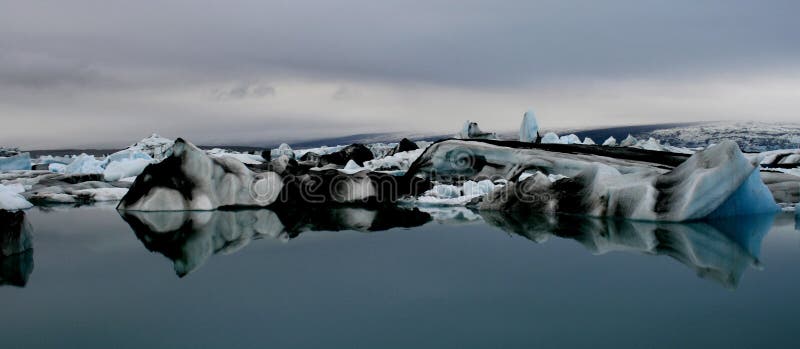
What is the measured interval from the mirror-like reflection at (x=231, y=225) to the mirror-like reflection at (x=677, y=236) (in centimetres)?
137

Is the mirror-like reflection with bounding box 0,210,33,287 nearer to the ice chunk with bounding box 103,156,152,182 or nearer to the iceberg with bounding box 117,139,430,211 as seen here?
the iceberg with bounding box 117,139,430,211

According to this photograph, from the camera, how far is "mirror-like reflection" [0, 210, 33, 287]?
3849 millimetres

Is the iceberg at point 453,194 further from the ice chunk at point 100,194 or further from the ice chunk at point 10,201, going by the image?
the ice chunk at point 10,201

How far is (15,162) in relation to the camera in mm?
21328

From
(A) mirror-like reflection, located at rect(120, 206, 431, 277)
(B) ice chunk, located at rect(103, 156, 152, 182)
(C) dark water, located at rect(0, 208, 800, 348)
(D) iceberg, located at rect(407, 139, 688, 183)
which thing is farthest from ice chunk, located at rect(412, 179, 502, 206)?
(B) ice chunk, located at rect(103, 156, 152, 182)

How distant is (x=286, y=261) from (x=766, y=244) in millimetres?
3808

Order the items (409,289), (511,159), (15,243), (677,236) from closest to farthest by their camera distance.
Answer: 1. (409,289)
2. (15,243)
3. (677,236)
4. (511,159)

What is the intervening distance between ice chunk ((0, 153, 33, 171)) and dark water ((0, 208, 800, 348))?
1908cm


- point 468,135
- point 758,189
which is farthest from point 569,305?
point 468,135

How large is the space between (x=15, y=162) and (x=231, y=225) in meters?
20.0

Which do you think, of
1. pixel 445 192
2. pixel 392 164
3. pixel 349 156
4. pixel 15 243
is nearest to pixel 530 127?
pixel 392 164

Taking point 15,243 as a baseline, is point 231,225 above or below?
below

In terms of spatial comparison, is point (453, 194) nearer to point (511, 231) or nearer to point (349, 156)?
point (511, 231)

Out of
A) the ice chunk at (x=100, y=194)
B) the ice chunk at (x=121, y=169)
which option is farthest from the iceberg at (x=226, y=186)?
the ice chunk at (x=121, y=169)
